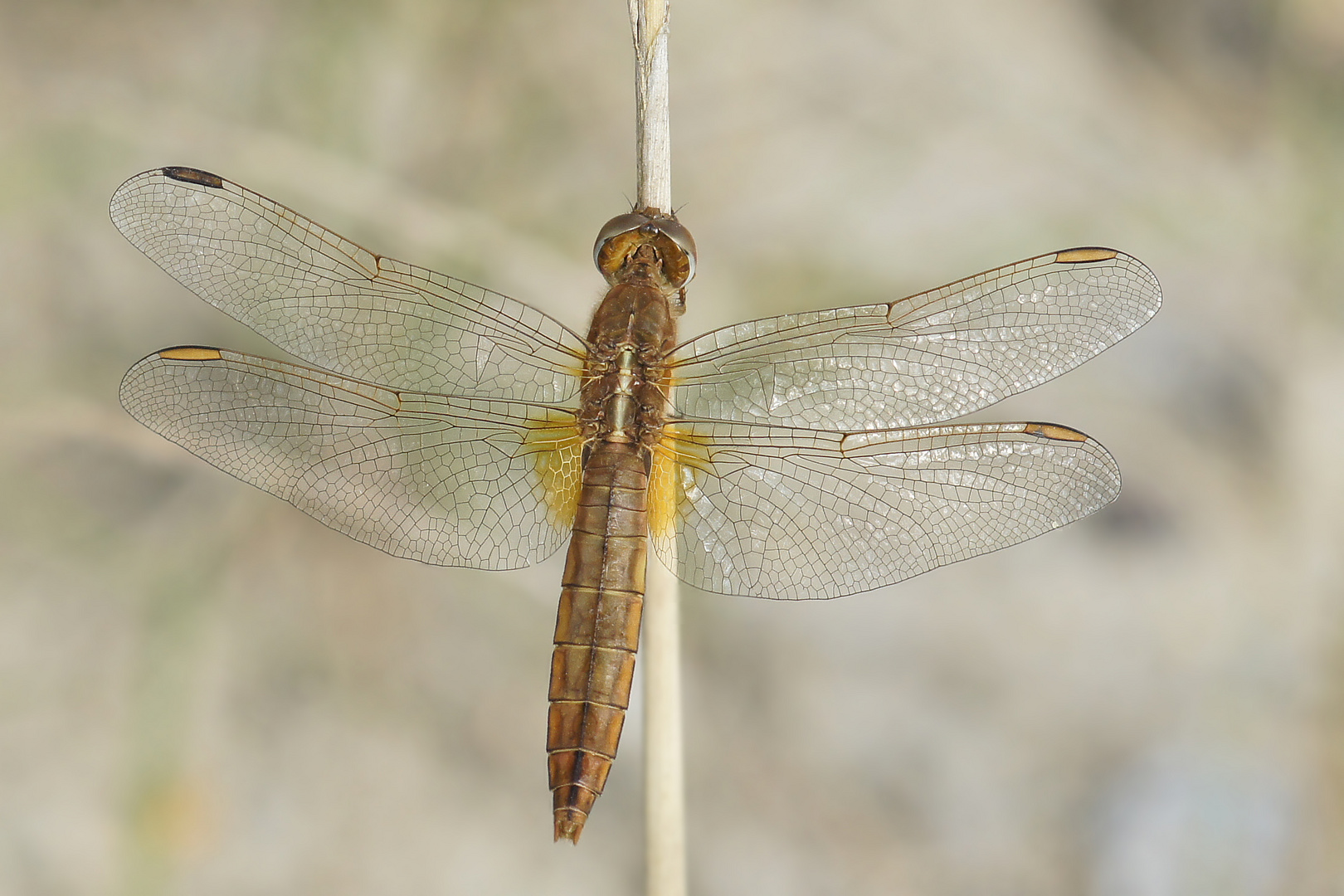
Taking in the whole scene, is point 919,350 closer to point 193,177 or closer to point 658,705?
point 658,705

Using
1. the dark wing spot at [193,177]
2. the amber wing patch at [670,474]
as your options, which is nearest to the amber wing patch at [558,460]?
the amber wing patch at [670,474]

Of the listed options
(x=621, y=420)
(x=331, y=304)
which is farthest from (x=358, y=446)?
(x=621, y=420)

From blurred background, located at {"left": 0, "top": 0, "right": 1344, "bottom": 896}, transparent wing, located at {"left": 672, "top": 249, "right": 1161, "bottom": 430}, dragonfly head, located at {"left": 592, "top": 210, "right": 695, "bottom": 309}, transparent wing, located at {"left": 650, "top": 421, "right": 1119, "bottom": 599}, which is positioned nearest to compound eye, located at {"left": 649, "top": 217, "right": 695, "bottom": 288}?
dragonfly head, located at {"left": 592, "top": 210, "right": 695, "bottom": 309}

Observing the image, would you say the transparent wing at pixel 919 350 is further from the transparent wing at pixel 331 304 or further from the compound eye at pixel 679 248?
the transparent wing at pixel 331 304

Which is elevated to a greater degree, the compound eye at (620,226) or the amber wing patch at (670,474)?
the compound eye at (620,226)

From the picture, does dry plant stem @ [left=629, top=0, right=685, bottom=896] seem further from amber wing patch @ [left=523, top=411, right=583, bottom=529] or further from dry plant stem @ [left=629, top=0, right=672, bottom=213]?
amber wing patch @ [left=523, top=411, right=583, bottom=529]

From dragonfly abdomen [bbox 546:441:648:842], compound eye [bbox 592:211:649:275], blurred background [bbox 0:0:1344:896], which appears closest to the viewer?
dragonfly abdomen [bbox 546:441:648:842]
